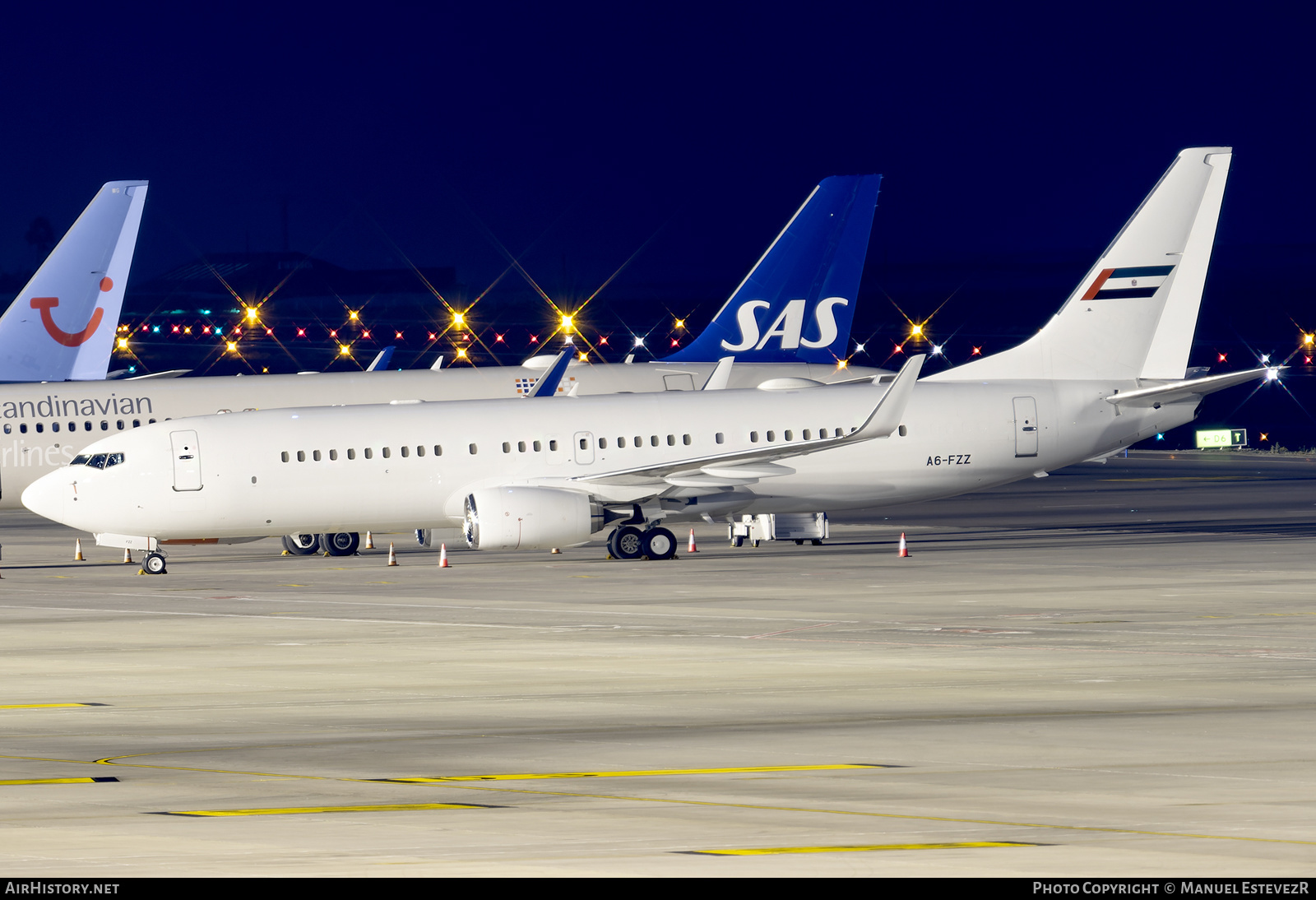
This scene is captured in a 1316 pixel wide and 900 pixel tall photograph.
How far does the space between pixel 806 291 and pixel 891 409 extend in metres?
19.3

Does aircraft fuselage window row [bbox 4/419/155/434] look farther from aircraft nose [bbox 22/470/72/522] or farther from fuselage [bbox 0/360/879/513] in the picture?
aircraft nose [bbox 22/470/72/522]

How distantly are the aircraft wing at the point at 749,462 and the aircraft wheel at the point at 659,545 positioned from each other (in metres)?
1.05

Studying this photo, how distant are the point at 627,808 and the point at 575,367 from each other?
43005 mm

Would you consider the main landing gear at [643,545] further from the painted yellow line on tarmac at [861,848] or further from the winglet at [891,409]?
the painted yellow line on tarmac at [861,848]

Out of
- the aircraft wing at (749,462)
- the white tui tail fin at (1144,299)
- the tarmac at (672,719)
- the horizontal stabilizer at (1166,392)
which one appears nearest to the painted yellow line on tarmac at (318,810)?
the tarmac at (672,719)

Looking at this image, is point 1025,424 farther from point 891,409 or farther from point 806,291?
point 806,291

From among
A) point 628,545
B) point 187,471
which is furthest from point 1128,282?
point 187,471

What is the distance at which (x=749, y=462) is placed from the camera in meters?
44.8

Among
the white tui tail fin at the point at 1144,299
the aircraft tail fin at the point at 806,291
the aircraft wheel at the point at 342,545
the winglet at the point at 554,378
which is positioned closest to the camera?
the aircraft wheel at the point at 342,545

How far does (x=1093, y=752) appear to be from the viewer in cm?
1803

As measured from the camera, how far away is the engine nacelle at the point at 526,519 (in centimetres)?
4306

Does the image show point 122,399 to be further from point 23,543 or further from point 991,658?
point 991,658

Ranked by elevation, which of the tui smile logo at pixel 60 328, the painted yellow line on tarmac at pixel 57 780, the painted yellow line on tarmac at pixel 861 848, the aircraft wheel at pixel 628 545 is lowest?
the painted yellow line on tarmac at pixel 861 848

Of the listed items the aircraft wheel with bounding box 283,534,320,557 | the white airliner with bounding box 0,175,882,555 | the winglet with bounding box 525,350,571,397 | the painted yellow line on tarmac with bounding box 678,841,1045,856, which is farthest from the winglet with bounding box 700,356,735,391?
the painted yellow line on tarmac with bounding box 678,841,1045,856
